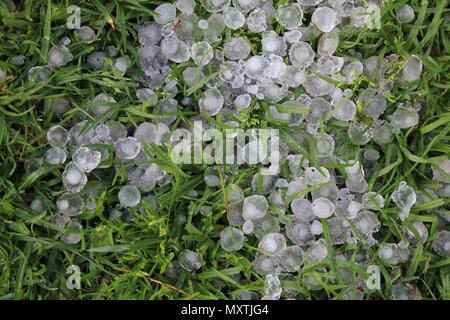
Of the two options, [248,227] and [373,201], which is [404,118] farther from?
[248,227]

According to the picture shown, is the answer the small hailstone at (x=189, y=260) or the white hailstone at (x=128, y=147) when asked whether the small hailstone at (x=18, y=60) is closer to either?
the white hailstone at (x=128, y=147)

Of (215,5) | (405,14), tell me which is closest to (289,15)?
(215,5)

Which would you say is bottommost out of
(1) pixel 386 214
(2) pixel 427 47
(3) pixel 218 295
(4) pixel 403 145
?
(3) pixel 218 295

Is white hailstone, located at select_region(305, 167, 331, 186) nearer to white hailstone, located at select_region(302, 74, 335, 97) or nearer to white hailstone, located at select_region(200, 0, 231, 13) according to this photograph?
white hailstone, located at select_region(302, 74, 335, 97)

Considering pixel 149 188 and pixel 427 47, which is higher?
pixel 427 47

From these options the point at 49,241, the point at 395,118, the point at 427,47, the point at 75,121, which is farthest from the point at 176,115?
the point at 427,47

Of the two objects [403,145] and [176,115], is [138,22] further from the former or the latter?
[403,145]

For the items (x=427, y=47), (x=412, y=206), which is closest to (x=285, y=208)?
(x=412, y=206)
